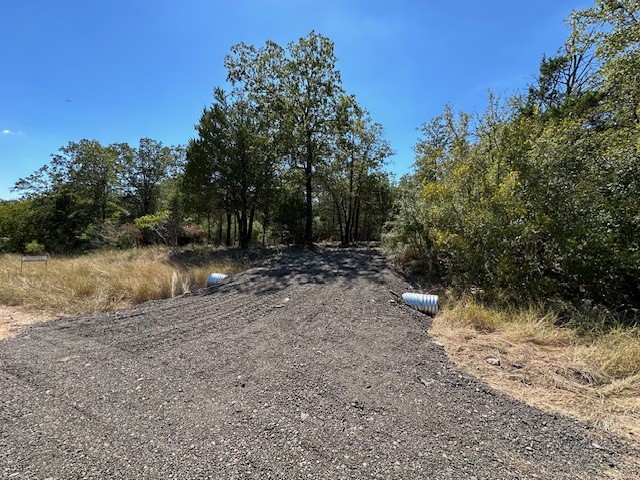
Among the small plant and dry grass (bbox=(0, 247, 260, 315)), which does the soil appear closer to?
dry grass (bbox=(0, 247, 260, 315))

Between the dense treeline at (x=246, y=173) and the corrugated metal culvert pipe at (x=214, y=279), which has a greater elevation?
the dense treeline at (x=246, y=173)

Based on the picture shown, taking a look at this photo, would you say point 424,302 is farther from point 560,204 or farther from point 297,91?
point 297,91

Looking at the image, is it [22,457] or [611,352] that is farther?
[611,352]

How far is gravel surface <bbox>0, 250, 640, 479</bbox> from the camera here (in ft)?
5.83

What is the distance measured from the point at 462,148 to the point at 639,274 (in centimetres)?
342

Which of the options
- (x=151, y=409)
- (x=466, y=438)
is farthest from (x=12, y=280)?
(x=466, y=438)

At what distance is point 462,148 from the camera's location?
6.34m

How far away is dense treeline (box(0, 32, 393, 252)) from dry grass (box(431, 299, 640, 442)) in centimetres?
1069

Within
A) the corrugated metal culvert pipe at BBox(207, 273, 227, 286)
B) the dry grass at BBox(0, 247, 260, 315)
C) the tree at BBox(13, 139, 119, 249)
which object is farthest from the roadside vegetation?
the tree at BBox(13, 139, 119, 249)

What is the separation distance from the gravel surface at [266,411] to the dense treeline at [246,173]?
9.89 meters

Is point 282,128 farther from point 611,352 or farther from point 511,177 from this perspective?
point 611,352

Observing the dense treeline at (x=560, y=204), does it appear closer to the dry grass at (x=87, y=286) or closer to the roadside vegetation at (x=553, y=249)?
the roadside vegetation at (x=553, y=249)

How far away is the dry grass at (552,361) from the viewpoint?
7.89 ft

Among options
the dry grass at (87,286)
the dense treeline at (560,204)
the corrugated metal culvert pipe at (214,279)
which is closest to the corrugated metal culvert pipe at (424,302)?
the dense treeline at (560,204)
